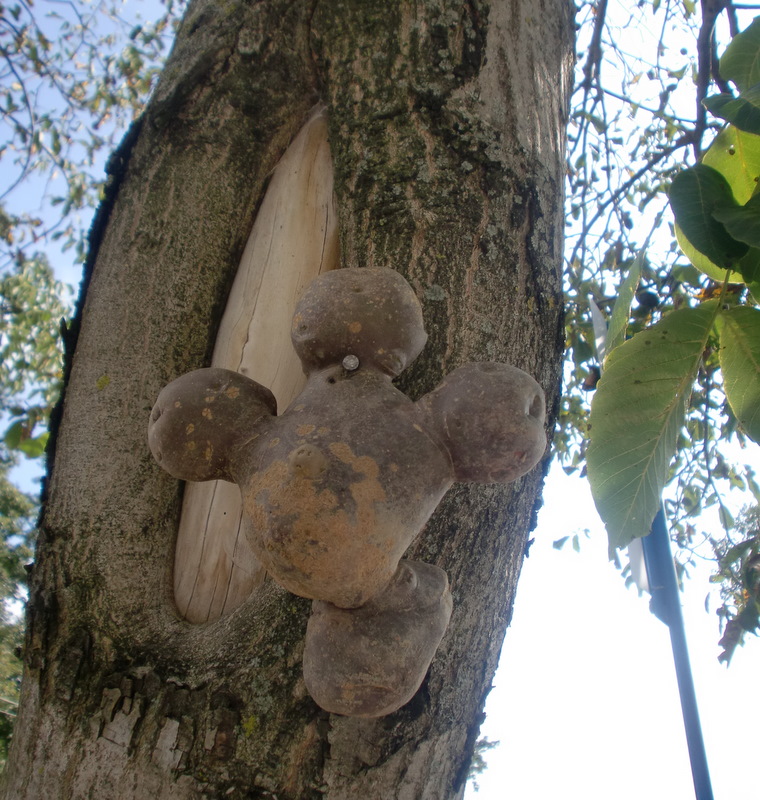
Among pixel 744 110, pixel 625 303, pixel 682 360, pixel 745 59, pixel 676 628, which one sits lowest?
pixel 676 628

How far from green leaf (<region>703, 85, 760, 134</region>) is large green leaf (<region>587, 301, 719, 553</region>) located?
306mm

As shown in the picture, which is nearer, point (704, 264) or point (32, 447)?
point (704, 264)

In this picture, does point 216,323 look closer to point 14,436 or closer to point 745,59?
point 14,436

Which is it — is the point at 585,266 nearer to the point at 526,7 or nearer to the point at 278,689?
the point at 526,7

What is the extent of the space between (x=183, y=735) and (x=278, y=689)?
0.58 feet

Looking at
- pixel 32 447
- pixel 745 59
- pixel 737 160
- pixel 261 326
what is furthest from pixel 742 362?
pixel 32 447

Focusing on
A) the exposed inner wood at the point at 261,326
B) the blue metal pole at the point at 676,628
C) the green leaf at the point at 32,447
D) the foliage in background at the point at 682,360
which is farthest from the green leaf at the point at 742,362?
the green leaf at the point at 32,447

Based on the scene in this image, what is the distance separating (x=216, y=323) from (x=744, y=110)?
3.89ft

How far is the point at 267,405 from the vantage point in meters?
1.13

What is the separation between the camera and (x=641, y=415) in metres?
1.18

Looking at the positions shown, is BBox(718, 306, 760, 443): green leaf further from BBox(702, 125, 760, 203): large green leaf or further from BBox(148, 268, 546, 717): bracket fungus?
BBox(148, 268, 546, 717): bracket fungus

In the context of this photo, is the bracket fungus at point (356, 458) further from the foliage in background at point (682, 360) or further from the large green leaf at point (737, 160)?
the large green leaf at point (737, 160)

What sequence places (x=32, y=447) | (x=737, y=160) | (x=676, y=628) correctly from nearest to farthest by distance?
(x=737, y=160), (x=676, y=628), (x=32, y=447)

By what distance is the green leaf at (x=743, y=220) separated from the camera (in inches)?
41.8
